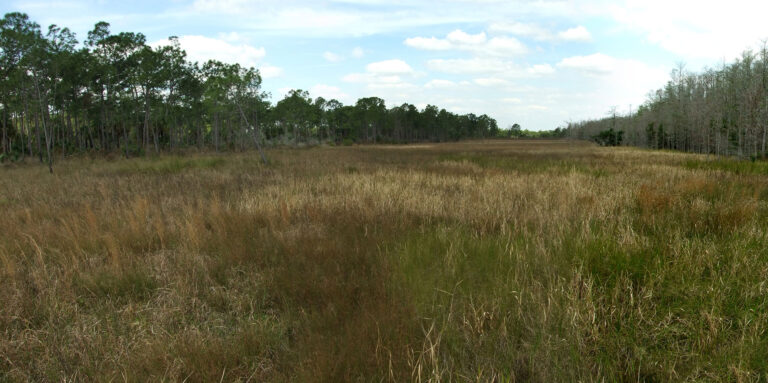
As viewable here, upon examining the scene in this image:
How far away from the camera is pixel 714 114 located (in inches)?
1146

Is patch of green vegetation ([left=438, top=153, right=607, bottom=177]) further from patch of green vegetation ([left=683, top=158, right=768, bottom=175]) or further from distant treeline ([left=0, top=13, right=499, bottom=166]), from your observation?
distant treeline ([left=0, top=13, right=499, bottom=166])

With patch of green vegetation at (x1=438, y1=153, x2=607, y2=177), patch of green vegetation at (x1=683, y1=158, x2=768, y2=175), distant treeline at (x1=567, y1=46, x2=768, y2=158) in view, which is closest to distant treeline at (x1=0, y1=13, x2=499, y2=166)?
patch of green vegetation at (x1=438, y1=153, x2=607, y2=177)

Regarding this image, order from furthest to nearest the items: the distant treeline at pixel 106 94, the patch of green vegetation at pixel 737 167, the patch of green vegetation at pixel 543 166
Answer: the distant treeline at pixel 106 94 < the patch of green vegetation at pixel 543 166 < the patch of green vegetation at pixel 737 167

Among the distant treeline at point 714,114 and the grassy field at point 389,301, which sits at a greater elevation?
the distant treeline at point 714,114

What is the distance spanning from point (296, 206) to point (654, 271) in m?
5.86

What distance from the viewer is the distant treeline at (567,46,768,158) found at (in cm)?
2394

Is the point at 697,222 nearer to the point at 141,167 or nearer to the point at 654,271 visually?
the point at 654,271

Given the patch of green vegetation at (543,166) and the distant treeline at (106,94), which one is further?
the distant treeline at (106,94)

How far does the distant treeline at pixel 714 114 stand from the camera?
2394 cm

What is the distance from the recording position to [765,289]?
9.64 feet

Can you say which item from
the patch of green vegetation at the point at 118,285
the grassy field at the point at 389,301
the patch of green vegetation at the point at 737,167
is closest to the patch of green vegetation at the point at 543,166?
the patch of green vegetation at the point at 737,167

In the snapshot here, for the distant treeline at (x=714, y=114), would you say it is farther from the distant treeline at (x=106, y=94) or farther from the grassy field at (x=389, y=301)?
the distant treeline at (x=106, y=94)

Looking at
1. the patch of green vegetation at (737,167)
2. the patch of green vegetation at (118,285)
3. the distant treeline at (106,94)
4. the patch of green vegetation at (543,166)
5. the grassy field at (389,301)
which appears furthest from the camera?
the distant treeline at (106,94)

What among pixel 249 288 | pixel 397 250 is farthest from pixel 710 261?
pixel 249 288
